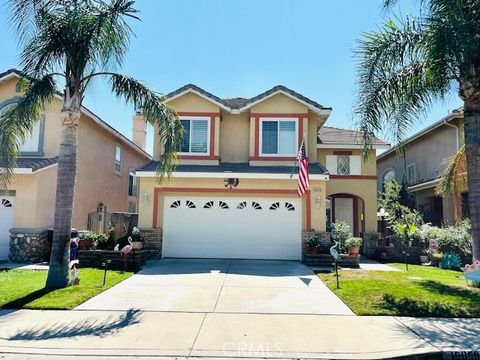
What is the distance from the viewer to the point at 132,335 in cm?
662

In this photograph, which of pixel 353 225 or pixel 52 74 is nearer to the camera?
pixel 52 74

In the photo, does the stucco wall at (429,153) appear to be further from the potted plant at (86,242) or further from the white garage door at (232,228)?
the potted plant at (86,242)

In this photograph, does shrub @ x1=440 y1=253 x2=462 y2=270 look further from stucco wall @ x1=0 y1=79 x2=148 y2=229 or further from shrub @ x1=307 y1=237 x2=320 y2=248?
stucco wall @ x1=0 y1=79 x2=148 y2=229

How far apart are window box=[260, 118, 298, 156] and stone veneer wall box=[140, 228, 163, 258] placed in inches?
218

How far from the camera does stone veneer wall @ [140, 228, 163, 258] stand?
1595cm

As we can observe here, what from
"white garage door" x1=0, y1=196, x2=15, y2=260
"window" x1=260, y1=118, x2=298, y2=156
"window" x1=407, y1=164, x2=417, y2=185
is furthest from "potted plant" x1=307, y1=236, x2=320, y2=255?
"window" x1=407, y1=164, x2=417, y2=185

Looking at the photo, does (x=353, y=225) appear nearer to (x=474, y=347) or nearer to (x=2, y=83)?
(x=474, y=347)

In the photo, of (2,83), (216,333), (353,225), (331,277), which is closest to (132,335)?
(216,333)

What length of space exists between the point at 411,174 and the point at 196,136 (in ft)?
50.3

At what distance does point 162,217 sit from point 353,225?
10866 millimetres

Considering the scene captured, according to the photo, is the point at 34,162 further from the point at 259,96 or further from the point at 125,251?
the point at 259,96

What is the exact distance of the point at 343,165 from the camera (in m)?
20.3

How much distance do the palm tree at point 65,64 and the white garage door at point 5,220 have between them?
17.7 feet

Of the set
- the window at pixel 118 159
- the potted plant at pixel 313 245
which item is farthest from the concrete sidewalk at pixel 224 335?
the window at pixel 118 159
